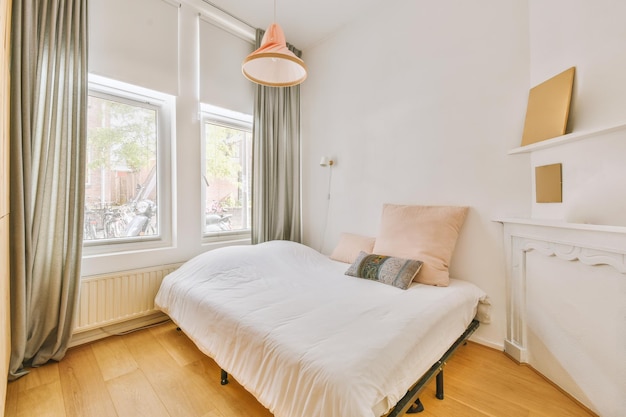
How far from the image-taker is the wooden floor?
1432 millimetres

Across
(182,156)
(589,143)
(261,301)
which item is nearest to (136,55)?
(182,156)

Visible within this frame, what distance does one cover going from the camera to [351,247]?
2.70 m

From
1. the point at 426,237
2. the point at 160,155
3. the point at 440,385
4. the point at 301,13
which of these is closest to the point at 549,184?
the point at 426,237

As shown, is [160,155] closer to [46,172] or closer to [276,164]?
[46,172]

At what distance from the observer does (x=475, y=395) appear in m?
1.54

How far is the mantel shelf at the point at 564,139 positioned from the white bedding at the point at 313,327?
1024mm

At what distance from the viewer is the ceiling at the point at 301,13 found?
2666 mm

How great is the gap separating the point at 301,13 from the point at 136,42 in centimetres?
161

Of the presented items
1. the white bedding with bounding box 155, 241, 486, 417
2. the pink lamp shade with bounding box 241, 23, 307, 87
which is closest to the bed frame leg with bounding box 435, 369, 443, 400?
the white bedding with bounding box 155, 241, 486, 417

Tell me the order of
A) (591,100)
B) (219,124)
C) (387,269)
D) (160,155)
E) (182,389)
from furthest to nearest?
(219,124)
(160,155)
(387,269)
(182,389)
(591,100)

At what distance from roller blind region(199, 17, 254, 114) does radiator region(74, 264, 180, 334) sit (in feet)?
5.77

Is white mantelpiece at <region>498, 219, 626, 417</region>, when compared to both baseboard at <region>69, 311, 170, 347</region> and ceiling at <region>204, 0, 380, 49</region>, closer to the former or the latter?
ceiling at <region>204, 0, 380, 49</region>

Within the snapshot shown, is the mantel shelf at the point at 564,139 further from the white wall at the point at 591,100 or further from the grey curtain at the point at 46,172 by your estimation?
the grey curtain at the point at 46,172

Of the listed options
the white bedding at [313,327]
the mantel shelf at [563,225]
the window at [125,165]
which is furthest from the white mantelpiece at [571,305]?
the window at [125,165]
